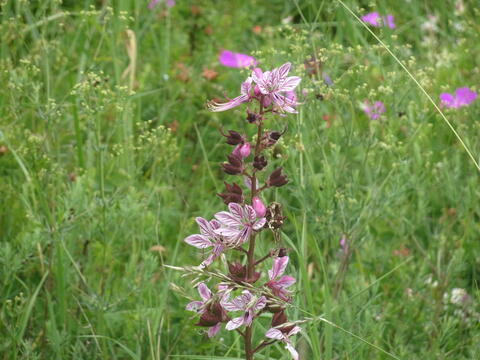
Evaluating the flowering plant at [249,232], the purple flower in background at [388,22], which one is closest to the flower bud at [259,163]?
the flowering plant at [249,232]

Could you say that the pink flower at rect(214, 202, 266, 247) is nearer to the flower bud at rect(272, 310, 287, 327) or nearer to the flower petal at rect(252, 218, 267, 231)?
the flower petal at rect(252, 218, 267, 231)

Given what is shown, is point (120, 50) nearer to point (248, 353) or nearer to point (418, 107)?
point (418, 107)

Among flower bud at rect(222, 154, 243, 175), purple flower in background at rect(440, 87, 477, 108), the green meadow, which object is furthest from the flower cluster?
purple flower in background at rect(440, 87, 477, 108)

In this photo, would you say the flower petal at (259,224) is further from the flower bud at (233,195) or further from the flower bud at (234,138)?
the flower bud at (234,138)

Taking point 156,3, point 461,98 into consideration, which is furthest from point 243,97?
point 156,3

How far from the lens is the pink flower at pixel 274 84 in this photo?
1.82m

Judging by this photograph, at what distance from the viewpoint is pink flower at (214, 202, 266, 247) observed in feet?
5.84

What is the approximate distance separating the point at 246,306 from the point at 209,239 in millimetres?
172

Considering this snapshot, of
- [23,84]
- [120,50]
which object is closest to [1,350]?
[23,84]

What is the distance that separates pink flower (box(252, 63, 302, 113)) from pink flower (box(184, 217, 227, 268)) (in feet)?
0.96

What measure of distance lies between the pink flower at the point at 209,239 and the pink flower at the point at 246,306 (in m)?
0.11

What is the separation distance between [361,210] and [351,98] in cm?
39

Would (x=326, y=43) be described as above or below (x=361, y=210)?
above

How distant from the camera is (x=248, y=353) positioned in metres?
1.88
